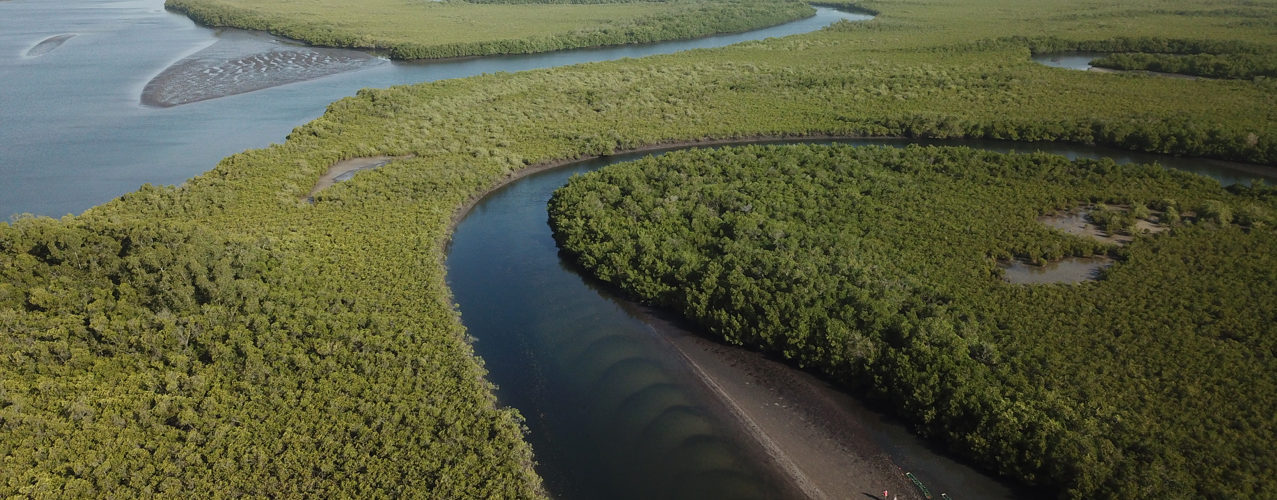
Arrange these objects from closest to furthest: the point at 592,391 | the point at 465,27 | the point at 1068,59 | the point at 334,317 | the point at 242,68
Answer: the point at 592,391 → the point at 334,317 → the point at 242,68 → the point at 1068,59 → the point at 465,27

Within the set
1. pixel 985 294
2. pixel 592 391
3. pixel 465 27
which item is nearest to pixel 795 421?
pixel 592 391

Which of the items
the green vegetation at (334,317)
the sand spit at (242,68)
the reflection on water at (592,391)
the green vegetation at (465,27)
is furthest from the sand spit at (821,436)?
the green vegetation at (465,27)

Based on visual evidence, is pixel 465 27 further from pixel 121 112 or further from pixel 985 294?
pixel 985 294

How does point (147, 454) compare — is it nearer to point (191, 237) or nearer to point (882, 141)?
point (191, 237)

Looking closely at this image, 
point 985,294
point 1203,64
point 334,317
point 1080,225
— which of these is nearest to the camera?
point 334,317

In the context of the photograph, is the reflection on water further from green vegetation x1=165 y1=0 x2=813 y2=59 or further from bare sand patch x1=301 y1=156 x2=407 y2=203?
green vegetation x1=165 y1=0 x2=813 y2=59

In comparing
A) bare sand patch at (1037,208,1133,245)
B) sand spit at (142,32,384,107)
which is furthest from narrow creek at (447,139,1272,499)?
sand spit at (142,32,384,107)
